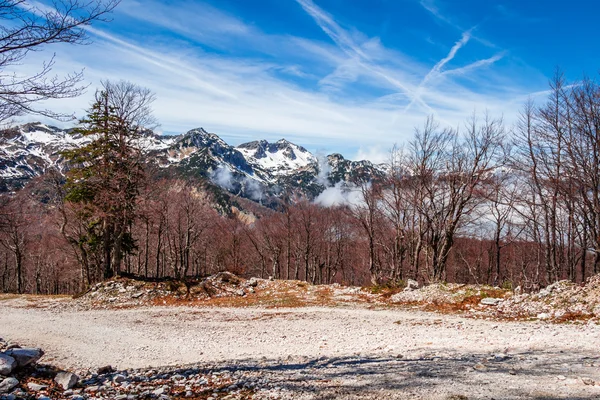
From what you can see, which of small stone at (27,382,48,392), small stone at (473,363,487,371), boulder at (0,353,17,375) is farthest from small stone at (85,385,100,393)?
small stone at (473,363,487,371)

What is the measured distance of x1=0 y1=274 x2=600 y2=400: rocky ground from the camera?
222 inches

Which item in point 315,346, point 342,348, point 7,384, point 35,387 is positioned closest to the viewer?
point 7,384

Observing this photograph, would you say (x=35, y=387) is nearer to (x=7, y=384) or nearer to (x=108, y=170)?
(x=7, y=384)

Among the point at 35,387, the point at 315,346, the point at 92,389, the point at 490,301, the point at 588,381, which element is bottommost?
the point at 315,346

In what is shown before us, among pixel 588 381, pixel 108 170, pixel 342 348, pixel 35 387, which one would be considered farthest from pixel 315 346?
pixel 108 170

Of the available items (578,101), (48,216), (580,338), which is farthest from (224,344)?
(48,216)

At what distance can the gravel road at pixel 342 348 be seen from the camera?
5.45 metres

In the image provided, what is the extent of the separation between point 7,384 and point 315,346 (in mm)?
6621

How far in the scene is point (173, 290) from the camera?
69.7ft

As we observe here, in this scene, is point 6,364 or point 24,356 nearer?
point 6,364

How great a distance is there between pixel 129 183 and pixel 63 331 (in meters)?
12.5

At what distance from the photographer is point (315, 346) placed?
9.77 metres

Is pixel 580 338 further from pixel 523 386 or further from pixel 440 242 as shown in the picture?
pixel 440 242

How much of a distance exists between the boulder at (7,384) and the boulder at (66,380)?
688 mm
